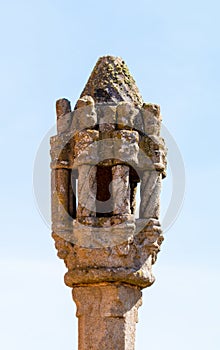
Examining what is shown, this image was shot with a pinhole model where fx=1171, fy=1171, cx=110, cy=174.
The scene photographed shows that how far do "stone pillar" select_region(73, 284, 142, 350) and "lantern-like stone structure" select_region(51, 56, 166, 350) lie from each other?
2cm

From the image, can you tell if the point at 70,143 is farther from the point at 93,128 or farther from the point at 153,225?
the point at 153,225

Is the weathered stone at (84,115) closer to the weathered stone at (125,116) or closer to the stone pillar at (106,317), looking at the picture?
the weathered stone at (125,116)

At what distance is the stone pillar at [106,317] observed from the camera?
17.9m

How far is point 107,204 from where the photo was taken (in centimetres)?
1861

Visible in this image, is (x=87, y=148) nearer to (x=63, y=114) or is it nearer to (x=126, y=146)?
(x=126, y=146)

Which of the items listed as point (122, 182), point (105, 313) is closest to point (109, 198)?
point (122, 182)

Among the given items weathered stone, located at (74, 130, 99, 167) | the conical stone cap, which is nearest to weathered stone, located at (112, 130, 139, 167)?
weathered stone, located at (74, 130, 99, 167)

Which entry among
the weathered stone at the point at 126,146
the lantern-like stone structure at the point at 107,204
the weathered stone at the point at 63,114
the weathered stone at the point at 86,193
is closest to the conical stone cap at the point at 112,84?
the lantern-like stone structure at the point at 107,204

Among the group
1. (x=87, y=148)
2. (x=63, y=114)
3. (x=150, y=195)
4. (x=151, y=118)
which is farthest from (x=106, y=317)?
(x=63, y=114)

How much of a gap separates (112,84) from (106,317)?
12.4 ft

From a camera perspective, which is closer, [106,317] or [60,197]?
[106,317]

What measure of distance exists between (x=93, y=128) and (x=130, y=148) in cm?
70

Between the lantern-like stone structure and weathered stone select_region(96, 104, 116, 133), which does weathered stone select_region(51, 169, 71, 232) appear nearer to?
the lantern-like stone structure

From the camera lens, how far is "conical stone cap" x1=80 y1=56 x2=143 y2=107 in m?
18.9
